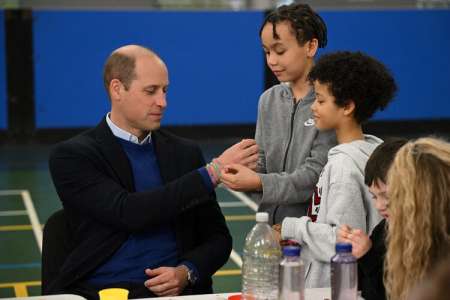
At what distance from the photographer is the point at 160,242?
3988mm

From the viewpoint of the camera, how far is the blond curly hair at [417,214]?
2773 mm

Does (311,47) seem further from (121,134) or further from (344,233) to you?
(344,233)

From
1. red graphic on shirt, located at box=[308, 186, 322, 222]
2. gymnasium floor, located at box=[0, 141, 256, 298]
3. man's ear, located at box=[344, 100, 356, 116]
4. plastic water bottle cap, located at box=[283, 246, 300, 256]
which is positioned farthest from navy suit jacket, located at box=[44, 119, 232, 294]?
gymnasium floor, located at box=[0, 141, 256, 298]

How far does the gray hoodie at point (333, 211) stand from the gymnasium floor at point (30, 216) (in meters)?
2.62

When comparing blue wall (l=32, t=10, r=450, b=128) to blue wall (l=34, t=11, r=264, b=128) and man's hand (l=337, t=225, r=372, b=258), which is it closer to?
blue wall (l=34, t=11, r=264, b=128)

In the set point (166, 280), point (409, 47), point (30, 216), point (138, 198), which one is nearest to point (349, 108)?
point (138, 198)

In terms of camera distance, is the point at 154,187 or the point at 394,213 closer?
the point at 394,213

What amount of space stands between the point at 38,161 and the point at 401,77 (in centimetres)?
554

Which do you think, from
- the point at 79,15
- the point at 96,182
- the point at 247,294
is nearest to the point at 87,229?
the point at 96,182

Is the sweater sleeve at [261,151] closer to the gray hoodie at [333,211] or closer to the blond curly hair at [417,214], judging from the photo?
the gray hoodie at [333,211]

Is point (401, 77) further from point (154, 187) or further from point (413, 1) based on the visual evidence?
point (154, 187)

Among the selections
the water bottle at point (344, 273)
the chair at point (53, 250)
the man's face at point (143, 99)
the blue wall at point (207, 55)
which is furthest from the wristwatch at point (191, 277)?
the blue wall at point (207, 55)

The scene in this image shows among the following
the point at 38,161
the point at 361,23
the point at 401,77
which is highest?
the point at 361,23

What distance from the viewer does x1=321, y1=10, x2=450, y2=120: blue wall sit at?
12727mm
